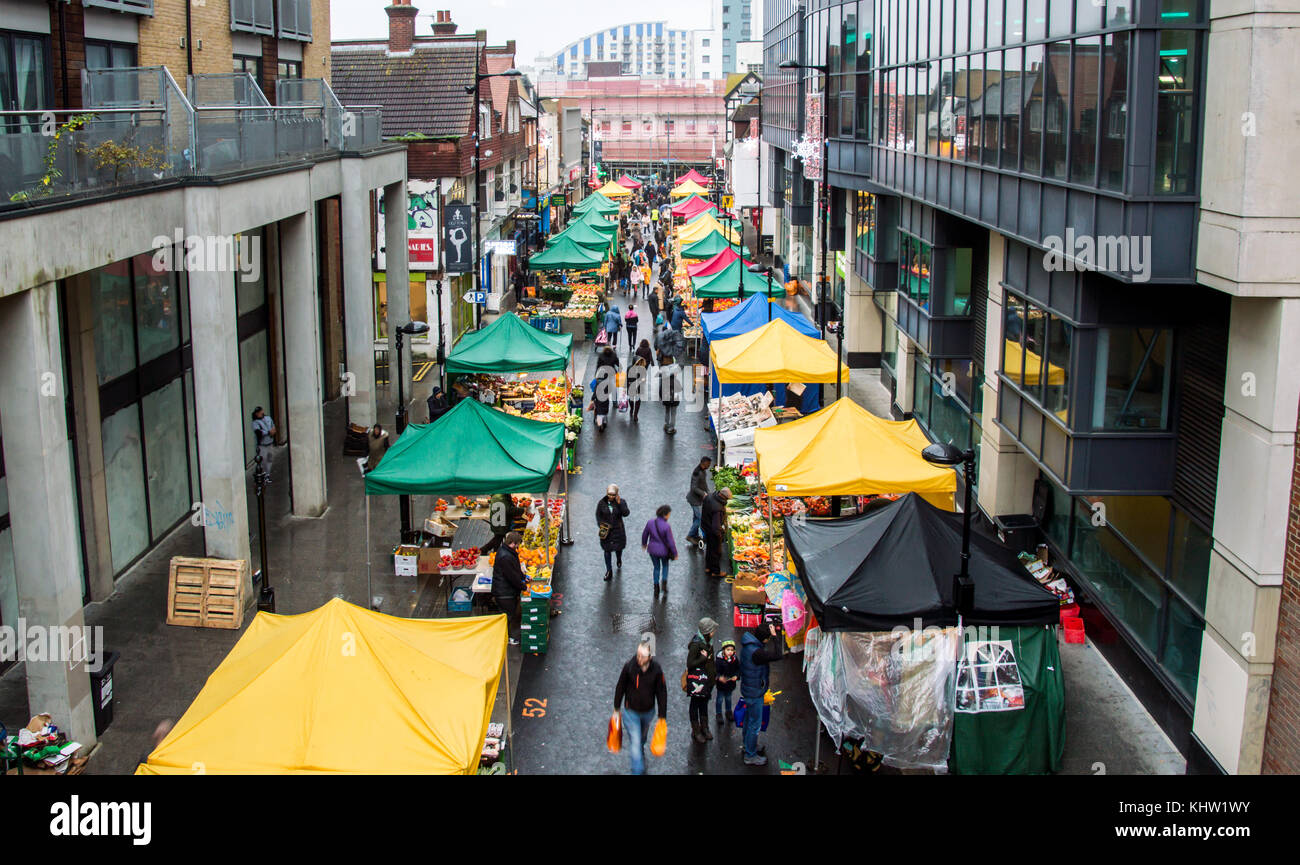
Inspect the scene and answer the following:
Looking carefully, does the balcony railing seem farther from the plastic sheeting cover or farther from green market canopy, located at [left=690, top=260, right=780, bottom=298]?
green market canopy, located at [left=690, top=260, right=780, bottom=298]

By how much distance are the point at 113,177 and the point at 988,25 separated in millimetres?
11945

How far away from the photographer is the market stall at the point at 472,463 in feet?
53.8

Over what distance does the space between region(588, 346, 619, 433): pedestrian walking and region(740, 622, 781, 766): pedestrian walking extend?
15.4 m

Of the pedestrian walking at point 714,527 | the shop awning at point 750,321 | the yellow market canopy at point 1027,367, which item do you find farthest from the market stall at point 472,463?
the shop awning at point 750,321

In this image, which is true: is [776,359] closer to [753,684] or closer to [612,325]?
[753,684]

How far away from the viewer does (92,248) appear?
42.6 ft

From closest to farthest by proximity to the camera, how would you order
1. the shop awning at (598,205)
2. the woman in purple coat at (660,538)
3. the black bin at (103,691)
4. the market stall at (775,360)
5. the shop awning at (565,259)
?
the black bin at (103,691) < the woman in purple coat at (660,538) < the market stall at (775,360) < the shop awning at (565,259) < the shop awning at (598,205)

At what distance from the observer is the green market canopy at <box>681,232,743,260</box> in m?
44.3

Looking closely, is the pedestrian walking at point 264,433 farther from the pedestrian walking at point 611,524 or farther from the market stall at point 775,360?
the market stall at point 775,360

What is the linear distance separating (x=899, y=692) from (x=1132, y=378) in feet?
15.1

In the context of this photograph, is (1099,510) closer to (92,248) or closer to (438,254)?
(92,248)

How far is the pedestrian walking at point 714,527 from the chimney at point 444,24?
3523 centimetres

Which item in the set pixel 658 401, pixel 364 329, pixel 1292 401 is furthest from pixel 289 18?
pixel 1292 401

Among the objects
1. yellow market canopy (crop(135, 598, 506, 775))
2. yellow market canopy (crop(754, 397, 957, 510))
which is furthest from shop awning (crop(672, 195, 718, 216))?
yellow market canopy (crop(135, 598, 506, 775))
